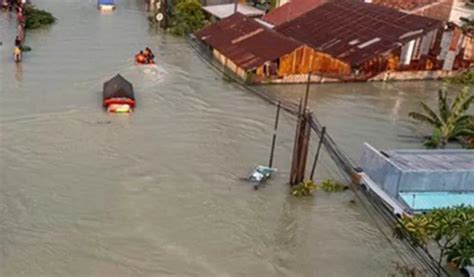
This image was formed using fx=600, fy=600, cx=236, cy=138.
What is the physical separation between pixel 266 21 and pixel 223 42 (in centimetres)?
823

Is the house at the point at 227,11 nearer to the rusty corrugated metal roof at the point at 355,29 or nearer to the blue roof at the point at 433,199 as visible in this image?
the rusty corrugated metal roof at the point at 355,29

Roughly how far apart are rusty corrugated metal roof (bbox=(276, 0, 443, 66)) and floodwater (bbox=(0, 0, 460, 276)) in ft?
7.03

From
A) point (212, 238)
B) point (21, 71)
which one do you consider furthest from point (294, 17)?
point (212, 238)

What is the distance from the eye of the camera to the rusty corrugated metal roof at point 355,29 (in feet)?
102

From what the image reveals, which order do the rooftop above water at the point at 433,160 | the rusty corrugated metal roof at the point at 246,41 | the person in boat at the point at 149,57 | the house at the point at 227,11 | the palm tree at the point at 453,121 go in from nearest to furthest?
the rooftop above water at the point at 433,160, the palm tree at the point at 453,121, the rusty corrugated metal roof at the point at 246,41, the person in boat at the point at 149,57, the house at the point at 227,11

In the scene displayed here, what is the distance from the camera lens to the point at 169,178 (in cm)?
1955

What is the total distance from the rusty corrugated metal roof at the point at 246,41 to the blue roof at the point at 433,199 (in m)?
13.4

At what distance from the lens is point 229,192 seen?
744 inches

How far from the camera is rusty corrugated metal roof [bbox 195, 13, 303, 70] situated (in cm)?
2973

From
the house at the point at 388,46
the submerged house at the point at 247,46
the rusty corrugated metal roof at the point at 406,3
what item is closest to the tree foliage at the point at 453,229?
the submerged house at the point at 247,46

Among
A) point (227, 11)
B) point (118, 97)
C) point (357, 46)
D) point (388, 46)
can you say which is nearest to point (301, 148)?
point (118, 97)

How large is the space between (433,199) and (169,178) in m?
8.21

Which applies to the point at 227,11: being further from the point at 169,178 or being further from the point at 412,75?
the point at 169,178

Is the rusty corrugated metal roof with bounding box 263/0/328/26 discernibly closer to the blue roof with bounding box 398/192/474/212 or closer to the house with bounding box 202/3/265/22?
the house with bounding box 202/3/265/22
